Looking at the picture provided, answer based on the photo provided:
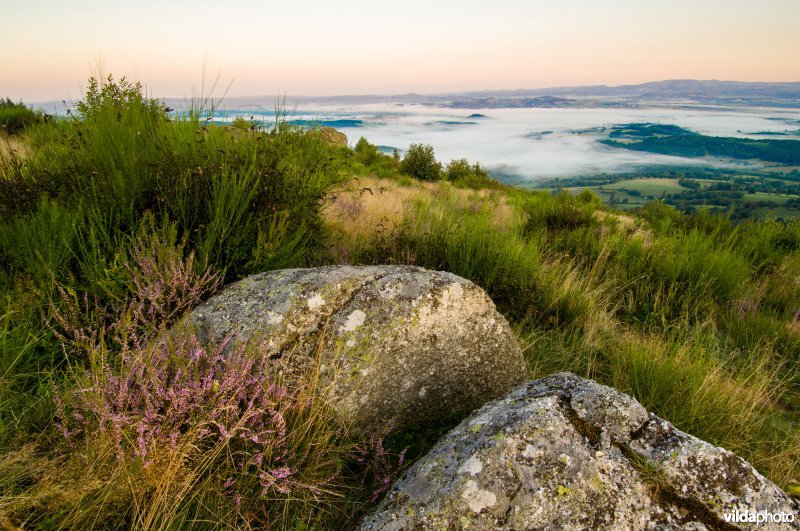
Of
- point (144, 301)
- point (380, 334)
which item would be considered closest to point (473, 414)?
point (380, 334)

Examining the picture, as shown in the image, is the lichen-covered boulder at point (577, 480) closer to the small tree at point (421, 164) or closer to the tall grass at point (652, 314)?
the tall grass at point (652, 314)

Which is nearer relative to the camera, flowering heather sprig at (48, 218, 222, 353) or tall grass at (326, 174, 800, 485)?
flowering heather sprig at (48, 218, 222, 353)

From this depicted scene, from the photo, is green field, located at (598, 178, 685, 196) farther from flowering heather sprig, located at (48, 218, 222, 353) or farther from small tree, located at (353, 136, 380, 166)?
flowering heather sprig, located at (48, 218, 222, 353)

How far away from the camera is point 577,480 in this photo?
1.42m

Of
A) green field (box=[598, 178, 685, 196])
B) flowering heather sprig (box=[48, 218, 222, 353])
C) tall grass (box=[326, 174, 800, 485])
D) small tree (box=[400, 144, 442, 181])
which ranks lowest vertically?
green field (box=[598, 178, 685, 196])

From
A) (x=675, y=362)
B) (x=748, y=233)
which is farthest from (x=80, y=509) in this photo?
(x=748, y=233)

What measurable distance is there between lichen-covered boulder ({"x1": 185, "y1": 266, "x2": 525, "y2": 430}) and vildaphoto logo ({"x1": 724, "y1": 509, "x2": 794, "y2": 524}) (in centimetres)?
120

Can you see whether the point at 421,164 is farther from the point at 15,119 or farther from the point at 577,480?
the point at 577,480

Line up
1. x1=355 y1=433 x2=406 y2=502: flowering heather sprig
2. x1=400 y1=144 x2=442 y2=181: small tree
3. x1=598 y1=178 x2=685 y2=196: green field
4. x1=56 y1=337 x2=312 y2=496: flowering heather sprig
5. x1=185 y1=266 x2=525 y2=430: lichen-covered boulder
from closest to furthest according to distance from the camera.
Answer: x1=56 y1=337 x2=312 y2=496: flowering heather sprig < x1=355 y1=433 x2=406 y2=502: flowering heather sprig < x1=185 y1=266 x2=525 y2=430: lichen-covered boulder < x1=400 y1=144 x2=442 y2=181: small tree < x1=598 y1=178 x2=685 y2=196: green field

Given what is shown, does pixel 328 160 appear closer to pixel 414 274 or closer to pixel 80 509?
pixel 414 274

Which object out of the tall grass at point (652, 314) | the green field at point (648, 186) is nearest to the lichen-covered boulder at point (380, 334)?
the tall grass at point (652, 314)

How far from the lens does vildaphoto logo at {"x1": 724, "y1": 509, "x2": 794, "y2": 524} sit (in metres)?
1.33

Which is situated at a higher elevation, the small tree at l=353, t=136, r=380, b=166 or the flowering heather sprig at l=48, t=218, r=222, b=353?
the small tree at l=353, t=136, r=380, b=166

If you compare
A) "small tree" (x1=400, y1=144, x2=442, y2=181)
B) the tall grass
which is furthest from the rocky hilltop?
"small tree" (x1=400, y1=144, x2=442, y2=181)
